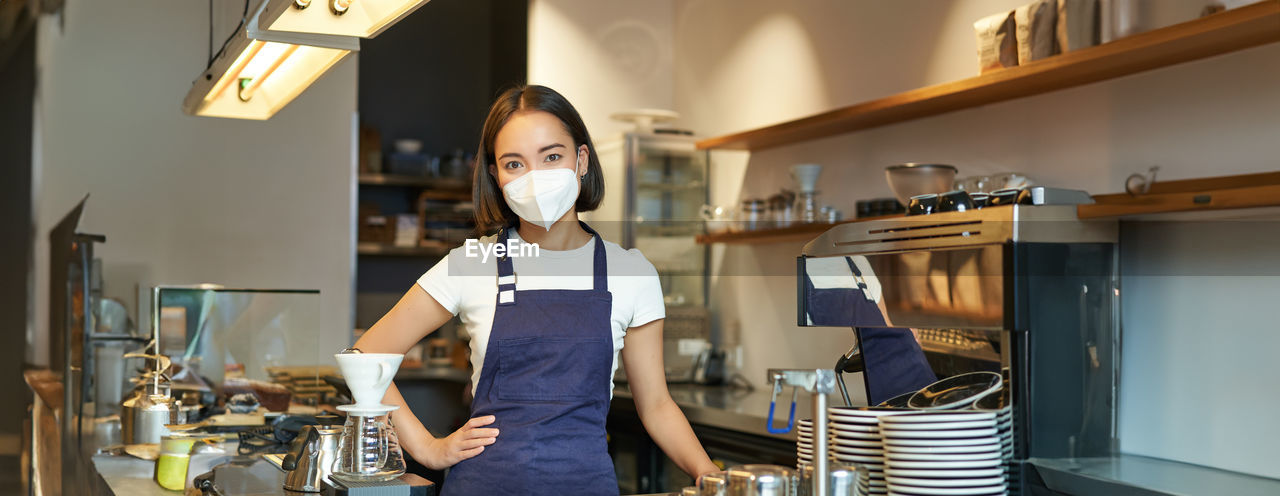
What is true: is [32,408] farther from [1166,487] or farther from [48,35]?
[1166,487]

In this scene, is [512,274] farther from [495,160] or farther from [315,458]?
[315,458]

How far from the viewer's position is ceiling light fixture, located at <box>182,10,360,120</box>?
2322 mm

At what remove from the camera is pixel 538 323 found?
1847 mm

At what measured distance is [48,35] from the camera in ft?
14.6

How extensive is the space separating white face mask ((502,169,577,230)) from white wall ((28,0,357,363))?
270 centimetres

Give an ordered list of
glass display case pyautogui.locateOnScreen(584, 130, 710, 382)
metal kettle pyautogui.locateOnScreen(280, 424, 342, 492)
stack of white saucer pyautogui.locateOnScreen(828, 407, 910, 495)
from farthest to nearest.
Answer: glass display case pyautogui.locateOnScreen(584, 130, 710, 382), metal kettle pyautogui.locateOnScreen(280, 424, 342, 492), stack of white saucer pyautogui.locateOnScreen(828, 407, 910, 495)

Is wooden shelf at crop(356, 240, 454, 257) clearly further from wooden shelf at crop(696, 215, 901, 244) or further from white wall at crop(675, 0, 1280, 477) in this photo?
white wall at crop(675, 0, 1280, 477)

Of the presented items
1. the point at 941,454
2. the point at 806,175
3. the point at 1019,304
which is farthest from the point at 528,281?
the point at 806,175

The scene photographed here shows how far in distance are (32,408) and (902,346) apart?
3977mm

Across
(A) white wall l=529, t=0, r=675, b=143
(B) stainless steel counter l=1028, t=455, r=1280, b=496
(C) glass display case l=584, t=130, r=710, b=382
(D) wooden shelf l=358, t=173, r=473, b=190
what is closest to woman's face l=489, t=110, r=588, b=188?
(B) stainless steel counter l=1028, t=455, r=1280, b=496

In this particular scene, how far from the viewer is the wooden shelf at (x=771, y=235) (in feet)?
13.0

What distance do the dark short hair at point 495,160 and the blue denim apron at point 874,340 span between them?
0.43m

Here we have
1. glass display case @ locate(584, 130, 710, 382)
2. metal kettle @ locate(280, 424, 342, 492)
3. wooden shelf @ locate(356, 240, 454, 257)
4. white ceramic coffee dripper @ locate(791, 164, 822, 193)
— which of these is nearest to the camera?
metal kettle @ locate(280, 424, 342, 492)

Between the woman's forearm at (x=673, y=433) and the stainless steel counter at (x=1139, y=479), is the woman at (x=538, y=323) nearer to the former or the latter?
the woman's forearm at (x=673, y=433)
